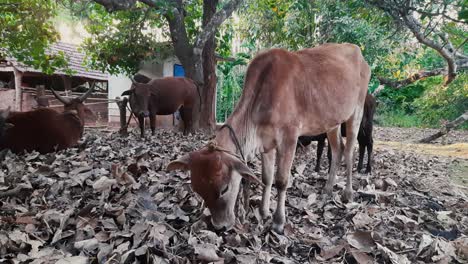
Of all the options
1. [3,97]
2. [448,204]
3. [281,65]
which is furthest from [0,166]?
[3,97]

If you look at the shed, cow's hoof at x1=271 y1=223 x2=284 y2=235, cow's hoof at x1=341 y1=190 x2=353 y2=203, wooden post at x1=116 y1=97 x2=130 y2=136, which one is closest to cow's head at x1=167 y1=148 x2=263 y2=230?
cow's hoof at x1=271 y1=223 x2=284 y2=235

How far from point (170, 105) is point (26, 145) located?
4795 millimetres

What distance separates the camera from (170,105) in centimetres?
977

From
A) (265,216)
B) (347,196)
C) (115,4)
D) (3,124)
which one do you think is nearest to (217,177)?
(265,216)

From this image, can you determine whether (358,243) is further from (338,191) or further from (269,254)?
(338,191)

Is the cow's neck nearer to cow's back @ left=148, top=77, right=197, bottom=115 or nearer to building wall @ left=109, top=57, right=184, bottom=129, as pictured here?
cow's back @ left=148, top=77, right=197, bottom=115

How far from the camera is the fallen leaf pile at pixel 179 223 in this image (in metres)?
2.46

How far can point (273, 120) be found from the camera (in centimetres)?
327

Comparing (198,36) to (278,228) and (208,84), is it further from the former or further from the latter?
(278,228)

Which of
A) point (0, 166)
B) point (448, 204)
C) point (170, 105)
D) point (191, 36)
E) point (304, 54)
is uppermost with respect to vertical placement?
point (191, 36)

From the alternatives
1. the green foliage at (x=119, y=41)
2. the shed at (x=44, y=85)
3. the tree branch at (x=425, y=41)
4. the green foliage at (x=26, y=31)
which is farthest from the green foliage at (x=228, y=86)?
the green foliage at (x=26, y=31)

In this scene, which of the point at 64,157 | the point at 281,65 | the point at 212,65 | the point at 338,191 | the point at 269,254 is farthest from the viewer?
the point at 212,65

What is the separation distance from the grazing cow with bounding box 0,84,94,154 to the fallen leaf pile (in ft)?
1.17

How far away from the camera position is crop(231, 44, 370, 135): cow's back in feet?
10.9
